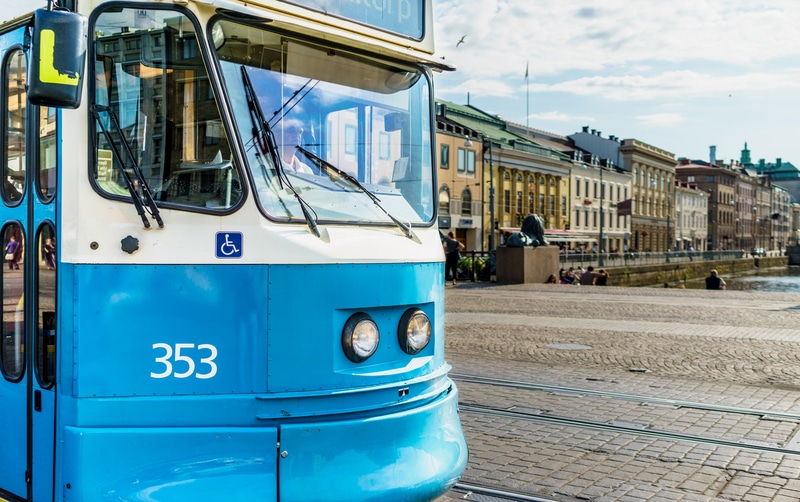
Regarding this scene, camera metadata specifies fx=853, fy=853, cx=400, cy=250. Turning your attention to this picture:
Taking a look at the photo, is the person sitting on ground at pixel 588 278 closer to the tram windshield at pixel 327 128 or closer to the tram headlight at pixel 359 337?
the tram windshield at pixel 327 128

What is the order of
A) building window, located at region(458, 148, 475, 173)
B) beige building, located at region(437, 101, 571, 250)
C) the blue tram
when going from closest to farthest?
1. the blue tram
2. building window, located at region(458, 148, 475, 173)
3. beige building, located at region(437, 101, 571, 250)

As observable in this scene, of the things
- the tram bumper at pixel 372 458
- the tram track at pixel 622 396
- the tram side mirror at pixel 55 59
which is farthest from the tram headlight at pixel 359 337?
the tram track at pixel 622 396

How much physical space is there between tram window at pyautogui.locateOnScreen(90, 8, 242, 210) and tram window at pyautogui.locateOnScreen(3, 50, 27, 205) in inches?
23.2

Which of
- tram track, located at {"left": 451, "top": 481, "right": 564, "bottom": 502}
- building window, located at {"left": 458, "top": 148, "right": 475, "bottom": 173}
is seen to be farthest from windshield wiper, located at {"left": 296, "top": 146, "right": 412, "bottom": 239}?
building window, located at {"left": 458, "top": 148, "right": 475, "bottom": 173}

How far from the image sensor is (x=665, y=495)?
5.66m

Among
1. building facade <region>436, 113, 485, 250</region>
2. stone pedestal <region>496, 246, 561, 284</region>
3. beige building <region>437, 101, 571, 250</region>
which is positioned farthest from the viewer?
beige building <region>437, 101, 571, 250</region>

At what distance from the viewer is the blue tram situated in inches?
152

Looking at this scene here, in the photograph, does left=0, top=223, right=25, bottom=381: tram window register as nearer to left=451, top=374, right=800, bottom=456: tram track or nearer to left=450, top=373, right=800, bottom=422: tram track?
left=451, top=374, right=800, bottom=456: tram track

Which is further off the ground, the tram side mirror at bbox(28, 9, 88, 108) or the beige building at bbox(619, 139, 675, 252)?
the beige building at bbox(619, 139, 675, 252)

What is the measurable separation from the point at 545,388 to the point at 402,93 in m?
5.08

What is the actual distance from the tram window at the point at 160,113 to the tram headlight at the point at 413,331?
1134 mm

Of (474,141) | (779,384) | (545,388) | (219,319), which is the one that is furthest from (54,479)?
(474,141)

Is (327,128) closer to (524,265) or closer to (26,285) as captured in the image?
(26,285)

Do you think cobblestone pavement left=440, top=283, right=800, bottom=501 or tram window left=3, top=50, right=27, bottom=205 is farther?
cobblestone pavement left=440, top=283, right=800, bottom=501
